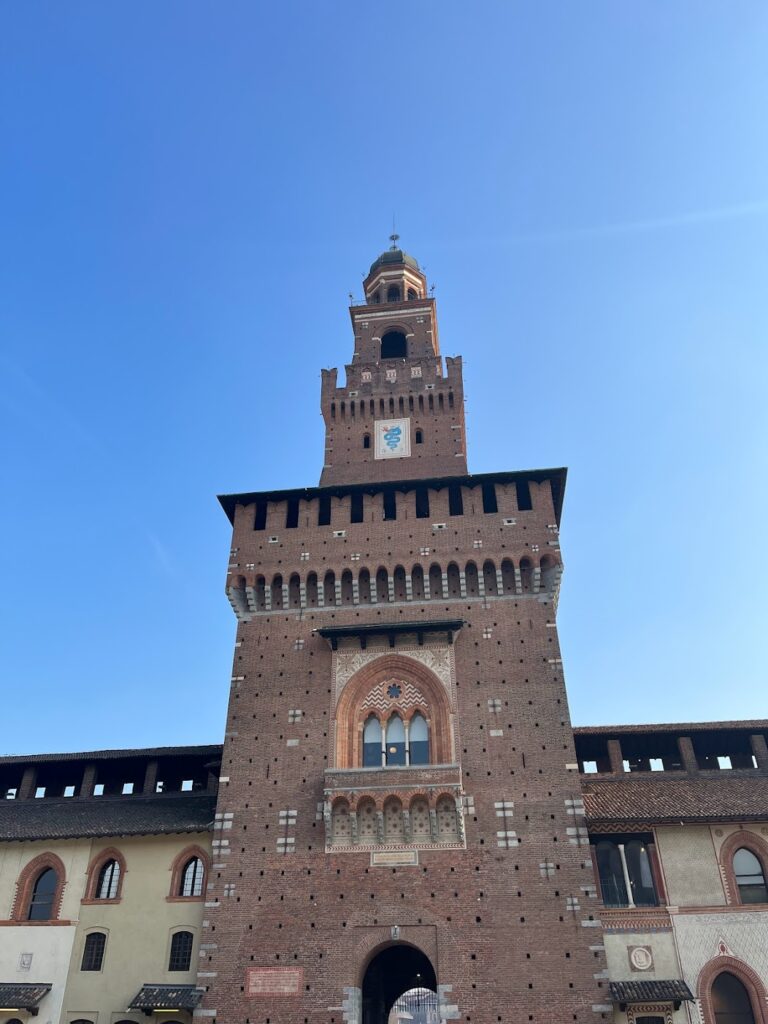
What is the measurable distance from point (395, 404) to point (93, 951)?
24.3 meters

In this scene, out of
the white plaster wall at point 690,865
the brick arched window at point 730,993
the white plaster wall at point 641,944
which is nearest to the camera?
the brick arched window at point 730,993

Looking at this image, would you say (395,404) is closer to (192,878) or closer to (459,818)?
(459,818)

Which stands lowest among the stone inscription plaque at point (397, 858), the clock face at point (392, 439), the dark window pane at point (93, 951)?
the dark window pane at point (93, 951)

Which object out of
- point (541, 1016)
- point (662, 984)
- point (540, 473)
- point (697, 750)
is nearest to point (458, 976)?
point (541, 1016)

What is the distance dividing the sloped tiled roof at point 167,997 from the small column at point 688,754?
1741cm

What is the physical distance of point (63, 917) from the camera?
2691cm

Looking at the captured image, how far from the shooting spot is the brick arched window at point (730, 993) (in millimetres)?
22844

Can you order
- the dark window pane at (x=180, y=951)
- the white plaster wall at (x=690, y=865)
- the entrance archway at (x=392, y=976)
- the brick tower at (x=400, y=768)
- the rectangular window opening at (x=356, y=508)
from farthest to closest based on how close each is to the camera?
the rectangular window opening at (x=356, y=508)
the entrance archway at (x=392, y=976)
the dark window pane at (x=180, y=951)
the white plaster wall at (x=690, y=865)
the brick tower at (x=400, y=768)

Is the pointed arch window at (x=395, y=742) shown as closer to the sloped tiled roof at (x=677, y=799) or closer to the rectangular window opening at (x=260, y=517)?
the sloped tiled roof at (x=677, y=799)

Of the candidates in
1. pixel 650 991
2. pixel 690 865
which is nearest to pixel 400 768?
pixel 650 991

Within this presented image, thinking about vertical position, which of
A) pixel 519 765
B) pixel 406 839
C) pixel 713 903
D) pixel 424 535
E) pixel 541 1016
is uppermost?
pixel 424 535

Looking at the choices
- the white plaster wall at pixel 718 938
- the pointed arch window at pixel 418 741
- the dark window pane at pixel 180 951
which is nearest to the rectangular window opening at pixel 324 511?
the pointed arch window at pixel 418 741

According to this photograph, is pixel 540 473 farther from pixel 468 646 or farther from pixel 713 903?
pixel 713 903

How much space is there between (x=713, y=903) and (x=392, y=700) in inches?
448
